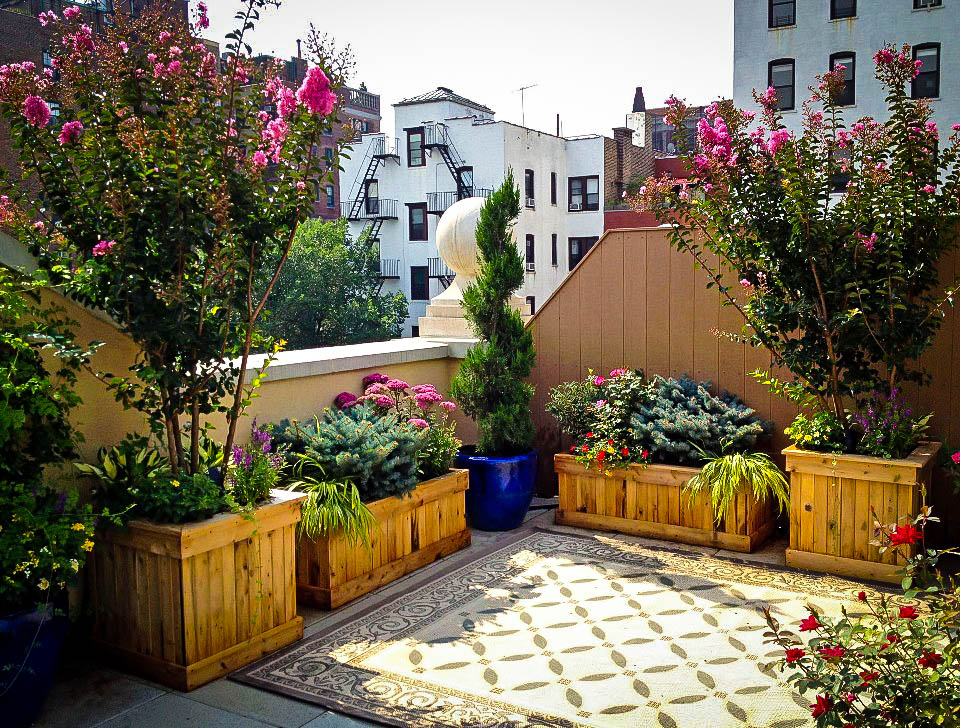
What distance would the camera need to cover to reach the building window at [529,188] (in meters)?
35.4

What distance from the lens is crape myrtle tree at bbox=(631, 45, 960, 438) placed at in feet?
18.3

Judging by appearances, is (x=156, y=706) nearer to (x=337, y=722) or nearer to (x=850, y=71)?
(x=337, y=722)

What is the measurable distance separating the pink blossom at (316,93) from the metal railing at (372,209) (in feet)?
111

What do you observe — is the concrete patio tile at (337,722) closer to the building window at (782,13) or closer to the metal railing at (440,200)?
the building window at (782,13)

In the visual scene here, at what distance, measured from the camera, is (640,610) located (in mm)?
5129

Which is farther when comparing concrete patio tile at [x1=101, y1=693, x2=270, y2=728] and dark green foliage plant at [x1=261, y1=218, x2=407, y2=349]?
dark green foliage plant at [x1=261, y1=218, x2=407, y2=349]

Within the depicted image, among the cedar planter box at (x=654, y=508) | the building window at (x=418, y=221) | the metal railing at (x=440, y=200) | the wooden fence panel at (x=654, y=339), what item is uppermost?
the metal railing at (x=440, y=200)

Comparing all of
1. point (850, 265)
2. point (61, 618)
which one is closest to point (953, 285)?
point (850, 265)

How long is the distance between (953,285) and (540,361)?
3409 mm

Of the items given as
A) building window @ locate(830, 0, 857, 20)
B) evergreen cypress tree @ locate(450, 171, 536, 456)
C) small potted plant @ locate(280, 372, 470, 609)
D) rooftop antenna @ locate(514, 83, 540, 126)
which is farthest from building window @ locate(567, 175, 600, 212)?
small potted plant @ locate(280, 372, 470, 609)

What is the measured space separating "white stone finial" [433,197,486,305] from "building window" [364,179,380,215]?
3087 centimetres

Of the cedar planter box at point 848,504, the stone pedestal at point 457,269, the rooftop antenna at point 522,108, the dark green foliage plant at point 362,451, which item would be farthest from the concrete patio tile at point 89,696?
the rooftop antenna at point 522,108

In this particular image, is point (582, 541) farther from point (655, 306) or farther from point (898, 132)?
point (898, 132)

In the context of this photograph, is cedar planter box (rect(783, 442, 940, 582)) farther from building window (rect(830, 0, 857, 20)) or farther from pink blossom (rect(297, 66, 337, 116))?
building window (rect(830, 0, 857, 20))
